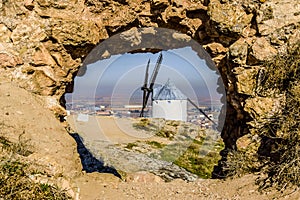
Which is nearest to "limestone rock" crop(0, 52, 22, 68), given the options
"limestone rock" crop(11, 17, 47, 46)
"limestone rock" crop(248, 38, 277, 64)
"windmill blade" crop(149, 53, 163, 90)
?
"limestone rock" crop(11, 17, 47, 46)

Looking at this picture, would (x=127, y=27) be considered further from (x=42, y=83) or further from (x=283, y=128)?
(x=283, y=128)

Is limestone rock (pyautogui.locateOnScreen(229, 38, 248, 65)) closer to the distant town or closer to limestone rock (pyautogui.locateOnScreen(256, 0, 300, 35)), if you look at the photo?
limestone rock (pyautogui.locateOnScreen(256, 0, 300, 35))

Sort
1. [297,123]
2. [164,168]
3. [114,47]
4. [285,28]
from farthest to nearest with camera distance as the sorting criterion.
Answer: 1. [164,168]
2. [114,47]
3. [285,28]
4. [297,123]

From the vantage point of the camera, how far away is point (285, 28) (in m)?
6.81

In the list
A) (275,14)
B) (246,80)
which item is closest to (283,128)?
(246,80)

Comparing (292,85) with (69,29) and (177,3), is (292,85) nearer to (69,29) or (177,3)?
(177,3)

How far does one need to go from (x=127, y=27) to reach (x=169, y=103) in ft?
26.3

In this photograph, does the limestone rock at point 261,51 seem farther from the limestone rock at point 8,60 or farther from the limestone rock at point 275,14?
the limestone rock at point 8,60

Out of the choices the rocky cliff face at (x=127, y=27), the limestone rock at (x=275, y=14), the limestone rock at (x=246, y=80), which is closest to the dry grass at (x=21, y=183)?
the rocky cliff face at (x=127, y=27)

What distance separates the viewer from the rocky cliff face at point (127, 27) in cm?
672

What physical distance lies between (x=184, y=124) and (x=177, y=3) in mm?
6640

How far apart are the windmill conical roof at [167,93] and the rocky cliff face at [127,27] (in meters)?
7.26

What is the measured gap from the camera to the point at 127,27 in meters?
7.76

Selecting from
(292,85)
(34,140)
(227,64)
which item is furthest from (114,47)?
(292,85)
